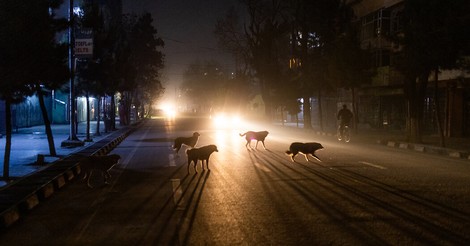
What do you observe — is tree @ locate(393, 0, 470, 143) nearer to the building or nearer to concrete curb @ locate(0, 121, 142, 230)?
the building

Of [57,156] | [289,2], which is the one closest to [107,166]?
[57,156]

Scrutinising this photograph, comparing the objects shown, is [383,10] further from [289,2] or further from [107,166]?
[107,166]

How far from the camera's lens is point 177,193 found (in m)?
10.3

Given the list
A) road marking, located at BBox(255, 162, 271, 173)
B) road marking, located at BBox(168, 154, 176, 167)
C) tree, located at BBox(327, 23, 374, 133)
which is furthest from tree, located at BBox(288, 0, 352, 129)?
road marking, located at BBox(255, 162, 271, 173)

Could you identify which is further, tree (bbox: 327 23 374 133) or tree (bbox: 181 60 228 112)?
tree (bbox: 181 60 228 112)

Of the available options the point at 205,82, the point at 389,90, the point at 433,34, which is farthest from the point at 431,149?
the point at 205,82

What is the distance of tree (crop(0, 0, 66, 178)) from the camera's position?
11.2 meters

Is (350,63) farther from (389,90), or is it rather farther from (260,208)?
(260,208)

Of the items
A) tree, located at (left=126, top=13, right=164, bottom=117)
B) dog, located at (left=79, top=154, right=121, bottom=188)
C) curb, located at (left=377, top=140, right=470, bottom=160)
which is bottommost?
curb, located at (left=377, top=140, right=470, bottom=160)

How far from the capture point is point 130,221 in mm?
7820

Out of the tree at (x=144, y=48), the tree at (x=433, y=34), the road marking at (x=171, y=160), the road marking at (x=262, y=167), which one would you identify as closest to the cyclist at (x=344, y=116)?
the tree at (x=433, y=34)

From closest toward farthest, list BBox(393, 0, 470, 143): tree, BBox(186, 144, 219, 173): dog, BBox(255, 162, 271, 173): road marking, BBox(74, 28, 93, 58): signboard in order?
BBox(186, 144, 219, 173): dog < BBox(255, 162, 271, 173): road marking < BBox(393, 0, 470, 143): tree < BBox(74, 28, 93, 58): signboard

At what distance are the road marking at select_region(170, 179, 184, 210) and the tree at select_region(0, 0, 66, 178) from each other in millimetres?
3816

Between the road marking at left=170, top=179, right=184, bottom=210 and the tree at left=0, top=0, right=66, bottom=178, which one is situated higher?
the tree at left=0, top=0, right=66, bottom=178
